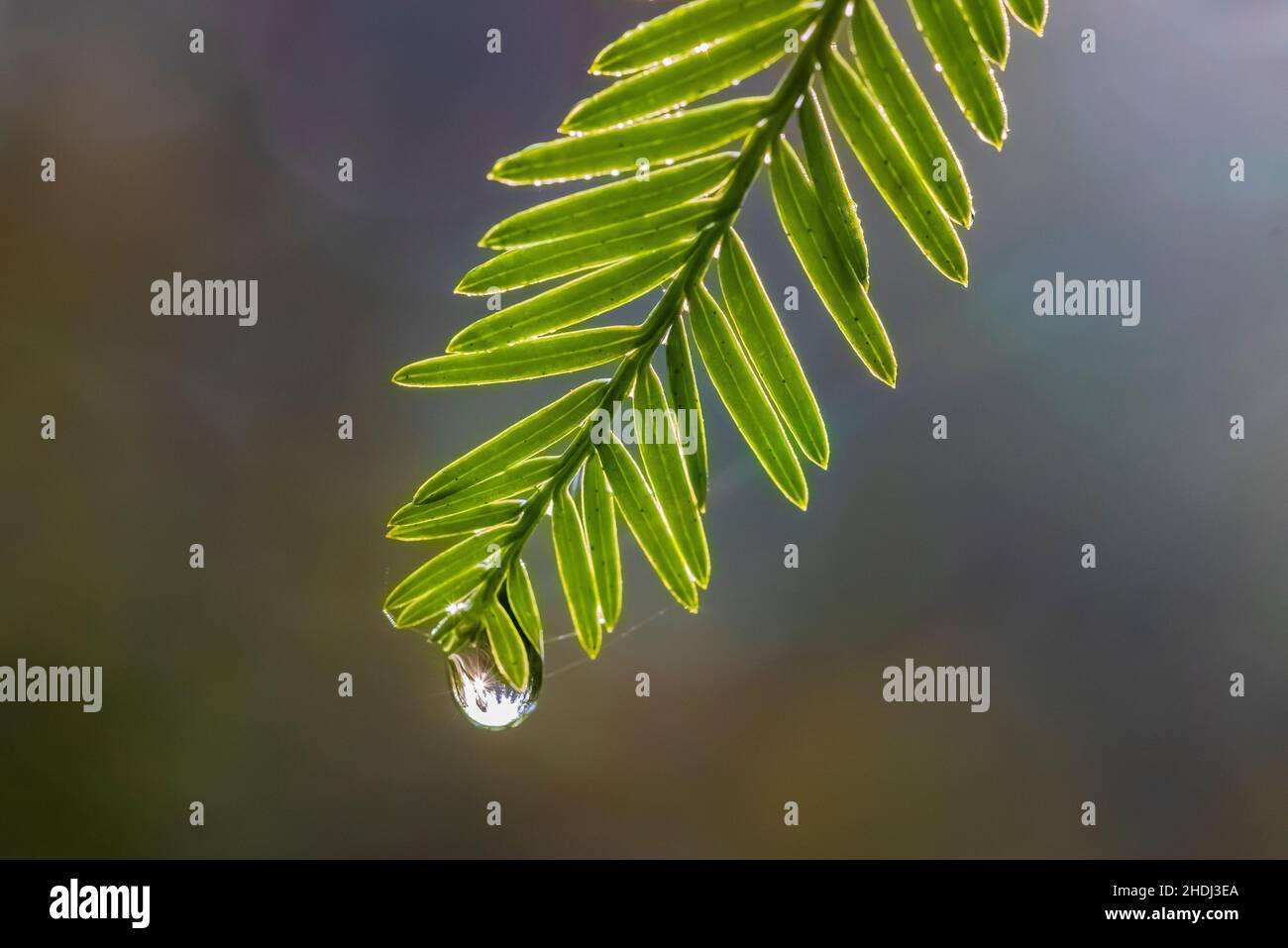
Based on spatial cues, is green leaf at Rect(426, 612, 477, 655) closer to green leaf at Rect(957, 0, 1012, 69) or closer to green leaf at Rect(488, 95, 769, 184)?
green leaf at Rect(488, 95, 769, 184)

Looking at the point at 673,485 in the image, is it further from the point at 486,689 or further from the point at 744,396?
the point at 486,689
